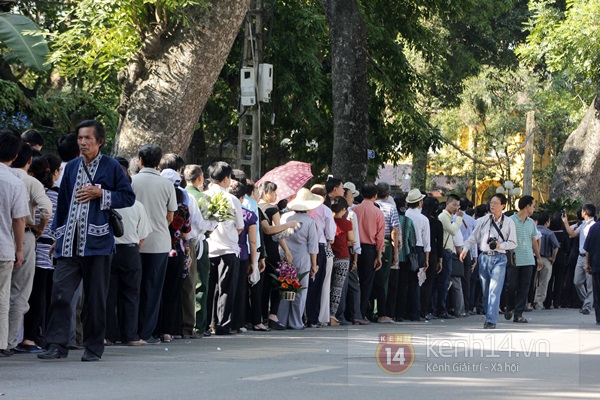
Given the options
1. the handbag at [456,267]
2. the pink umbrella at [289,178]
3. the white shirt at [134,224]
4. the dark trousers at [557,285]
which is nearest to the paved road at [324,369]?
the white shirt at [134,224]

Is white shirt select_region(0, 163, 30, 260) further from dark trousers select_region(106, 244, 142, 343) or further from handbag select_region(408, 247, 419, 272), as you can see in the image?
handbag select_region(408, 247, 419, 272)

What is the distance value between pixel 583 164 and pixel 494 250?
1642cm

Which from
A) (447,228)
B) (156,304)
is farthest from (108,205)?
(447,228)

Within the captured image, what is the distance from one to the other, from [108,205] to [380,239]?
7.80 meters

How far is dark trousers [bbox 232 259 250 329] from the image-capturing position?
1459cm

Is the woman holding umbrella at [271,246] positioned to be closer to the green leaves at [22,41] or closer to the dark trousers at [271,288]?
the dark trousers at [271,288]

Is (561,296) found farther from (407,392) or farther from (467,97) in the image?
(467,97)

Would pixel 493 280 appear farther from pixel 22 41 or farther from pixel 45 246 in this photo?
pixel 22 41

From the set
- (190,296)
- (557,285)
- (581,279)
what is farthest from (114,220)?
(557,285)

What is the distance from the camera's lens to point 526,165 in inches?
1866

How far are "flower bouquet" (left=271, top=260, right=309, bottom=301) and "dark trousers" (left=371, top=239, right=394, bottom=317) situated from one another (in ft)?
8.68

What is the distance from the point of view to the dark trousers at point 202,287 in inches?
543

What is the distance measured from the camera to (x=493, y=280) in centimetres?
1606

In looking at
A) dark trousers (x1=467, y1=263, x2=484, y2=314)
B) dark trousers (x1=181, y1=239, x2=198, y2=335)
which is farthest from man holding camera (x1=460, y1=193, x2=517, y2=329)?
dark trousers (x1=467, y1=263, x2=484, y2=314)
